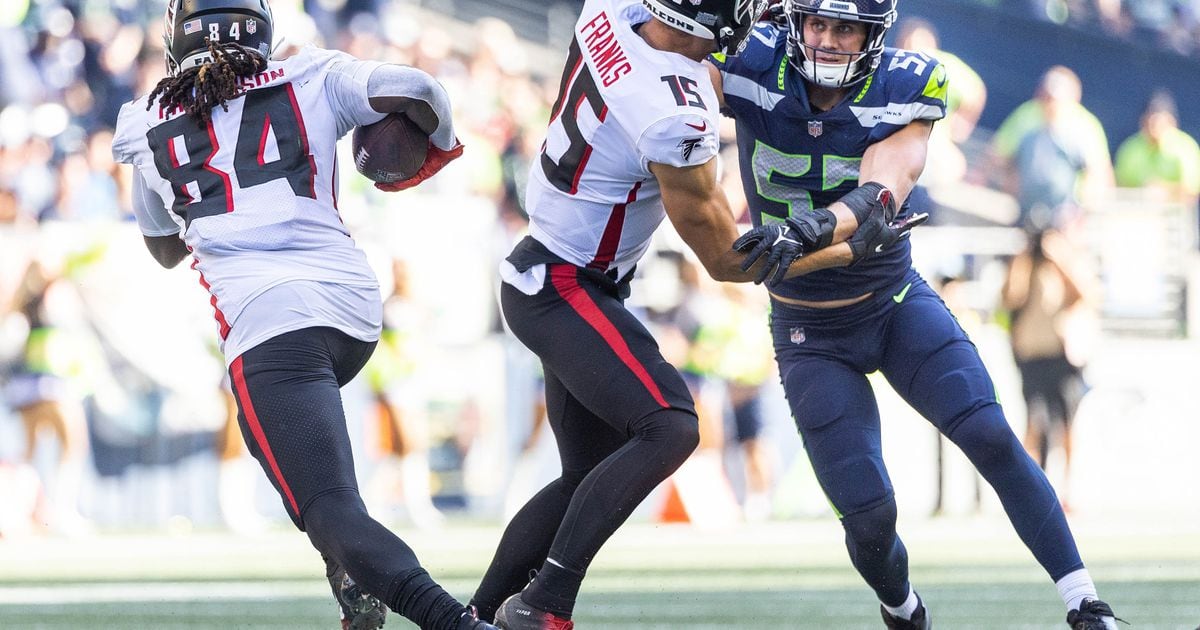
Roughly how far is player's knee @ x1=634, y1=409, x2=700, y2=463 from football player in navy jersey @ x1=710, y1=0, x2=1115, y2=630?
0.38m

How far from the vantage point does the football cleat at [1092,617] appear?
10.5 feet

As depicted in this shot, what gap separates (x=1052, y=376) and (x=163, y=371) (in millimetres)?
4898

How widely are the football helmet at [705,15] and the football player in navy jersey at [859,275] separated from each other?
0.77 feet

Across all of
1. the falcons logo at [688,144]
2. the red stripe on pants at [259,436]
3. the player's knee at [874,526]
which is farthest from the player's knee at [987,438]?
the red stripe on pants at [259,436]

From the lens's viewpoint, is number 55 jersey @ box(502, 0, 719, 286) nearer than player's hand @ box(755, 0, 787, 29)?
Yes

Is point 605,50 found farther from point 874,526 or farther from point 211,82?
point 874,526

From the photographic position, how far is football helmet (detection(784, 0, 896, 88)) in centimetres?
339

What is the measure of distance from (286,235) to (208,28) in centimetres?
52

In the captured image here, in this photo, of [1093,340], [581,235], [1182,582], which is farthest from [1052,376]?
[581,235]

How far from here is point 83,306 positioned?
8156mm

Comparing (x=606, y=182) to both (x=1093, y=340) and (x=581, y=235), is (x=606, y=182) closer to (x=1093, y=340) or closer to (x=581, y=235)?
(x=581, y=235)

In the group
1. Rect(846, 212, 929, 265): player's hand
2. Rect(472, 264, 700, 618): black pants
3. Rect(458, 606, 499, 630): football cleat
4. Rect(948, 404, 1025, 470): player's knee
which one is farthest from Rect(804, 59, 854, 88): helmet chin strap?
Rect(458, 606, 499, 630): football cleat

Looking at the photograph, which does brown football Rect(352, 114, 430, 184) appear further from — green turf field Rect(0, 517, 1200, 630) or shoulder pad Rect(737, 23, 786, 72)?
green turf field Rect(0, 517, 1200, 630)

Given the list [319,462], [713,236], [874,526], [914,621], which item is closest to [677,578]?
[914,621]
